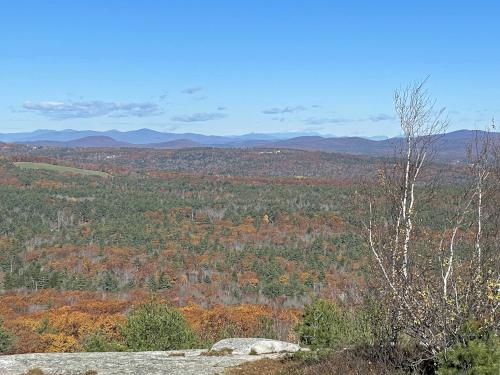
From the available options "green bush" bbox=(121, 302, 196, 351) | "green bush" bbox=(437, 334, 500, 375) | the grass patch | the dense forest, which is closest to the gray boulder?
the grass patch

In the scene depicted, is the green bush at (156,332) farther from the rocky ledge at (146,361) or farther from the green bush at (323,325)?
the rocky ledge at (146,361)

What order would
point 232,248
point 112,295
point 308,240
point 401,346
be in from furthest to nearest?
point 308,240 → point 232,248 → point 112,295 → point 401,346

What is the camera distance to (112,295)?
12719 cm

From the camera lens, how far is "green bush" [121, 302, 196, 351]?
39500 millimetres

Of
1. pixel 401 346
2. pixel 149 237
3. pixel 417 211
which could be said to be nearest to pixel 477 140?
pixel 417 211

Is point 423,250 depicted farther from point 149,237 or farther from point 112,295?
point 149,237

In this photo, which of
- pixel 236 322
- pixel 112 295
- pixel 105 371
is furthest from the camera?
pixel 112 295

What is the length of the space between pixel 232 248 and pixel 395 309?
15638cm

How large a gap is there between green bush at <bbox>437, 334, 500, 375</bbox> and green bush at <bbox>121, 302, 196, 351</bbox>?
30763 millimetres

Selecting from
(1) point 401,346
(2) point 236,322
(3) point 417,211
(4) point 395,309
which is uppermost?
(3) point 417,211

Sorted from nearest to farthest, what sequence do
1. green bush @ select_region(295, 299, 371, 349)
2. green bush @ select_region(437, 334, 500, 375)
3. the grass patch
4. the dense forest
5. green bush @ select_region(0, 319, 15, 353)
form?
green bush @ select_region(437, 334, 500, 375)
the dense forest
the grass patch
green bush @ select_region(295, 299, 371, 349)
green bush @ select_region(0, 319, 15, 353)

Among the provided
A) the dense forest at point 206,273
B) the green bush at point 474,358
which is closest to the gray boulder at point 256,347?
the dense forest at point 206,273

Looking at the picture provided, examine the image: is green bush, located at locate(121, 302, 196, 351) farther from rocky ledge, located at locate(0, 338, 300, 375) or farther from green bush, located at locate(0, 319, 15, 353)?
green bush, located at locate(0, 319, 15, 353)

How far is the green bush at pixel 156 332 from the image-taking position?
1555 inches
